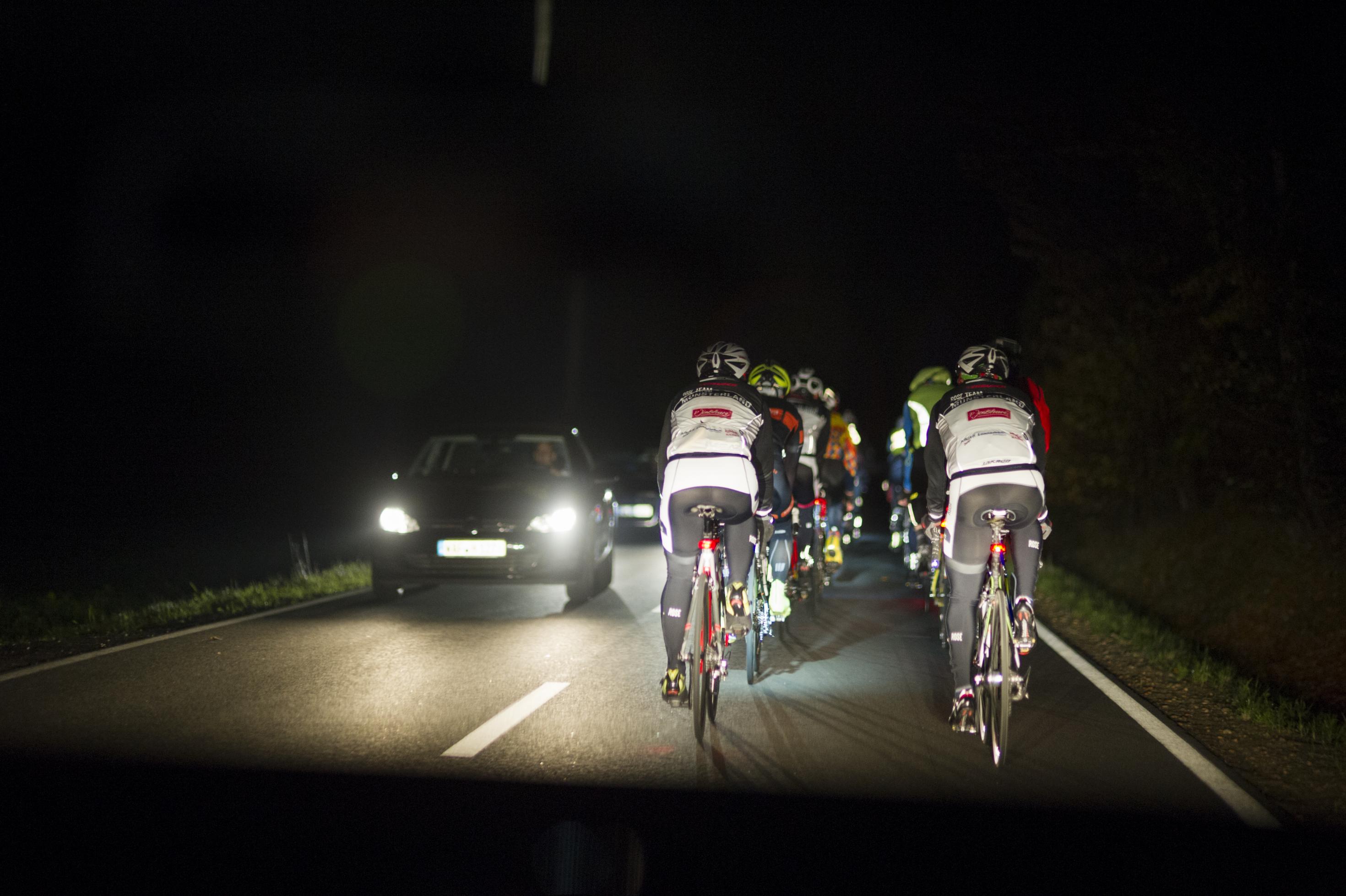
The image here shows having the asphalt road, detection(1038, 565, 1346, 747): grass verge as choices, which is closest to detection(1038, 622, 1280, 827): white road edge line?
the asphalt road

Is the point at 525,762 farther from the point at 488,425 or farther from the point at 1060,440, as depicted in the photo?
the point at 1060,440

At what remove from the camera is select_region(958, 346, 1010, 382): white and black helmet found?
249 inches

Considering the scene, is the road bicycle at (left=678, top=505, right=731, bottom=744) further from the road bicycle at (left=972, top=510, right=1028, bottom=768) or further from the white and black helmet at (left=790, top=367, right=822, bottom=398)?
the white and black helmet at (left=790, top=367, right=822, bottom=398)

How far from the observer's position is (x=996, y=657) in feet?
19.3

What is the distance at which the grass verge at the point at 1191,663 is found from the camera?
6.99 meters

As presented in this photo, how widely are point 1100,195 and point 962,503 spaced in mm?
10987

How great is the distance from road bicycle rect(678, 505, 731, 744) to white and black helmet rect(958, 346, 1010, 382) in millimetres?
1387

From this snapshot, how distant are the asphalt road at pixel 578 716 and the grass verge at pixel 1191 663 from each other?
79cm

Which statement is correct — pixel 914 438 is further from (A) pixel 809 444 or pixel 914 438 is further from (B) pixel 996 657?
(B) pixel 996 657

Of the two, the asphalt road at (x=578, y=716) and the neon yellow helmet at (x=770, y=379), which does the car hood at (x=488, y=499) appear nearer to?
the asphalt road at (x=578, y=716)

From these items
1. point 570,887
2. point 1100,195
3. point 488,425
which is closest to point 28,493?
point 488,425

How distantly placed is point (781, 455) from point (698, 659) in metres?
2.66

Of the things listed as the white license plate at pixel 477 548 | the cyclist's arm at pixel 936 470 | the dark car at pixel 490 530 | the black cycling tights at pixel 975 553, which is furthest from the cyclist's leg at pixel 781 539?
the white license plate at pixel 477 548

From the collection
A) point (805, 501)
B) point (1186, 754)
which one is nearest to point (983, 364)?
point (1186, 754)
